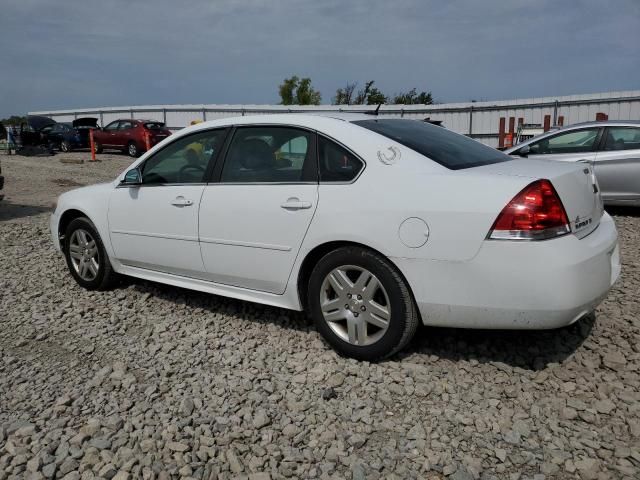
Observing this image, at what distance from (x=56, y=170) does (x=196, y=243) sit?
15.4 meters

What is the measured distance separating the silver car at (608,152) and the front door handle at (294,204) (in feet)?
→ 19.2

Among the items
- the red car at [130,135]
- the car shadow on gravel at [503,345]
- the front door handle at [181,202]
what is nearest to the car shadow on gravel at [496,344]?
the car shadow on gravel at [503,345]

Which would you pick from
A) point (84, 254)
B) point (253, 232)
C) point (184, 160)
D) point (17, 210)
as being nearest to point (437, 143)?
point (253, 232)

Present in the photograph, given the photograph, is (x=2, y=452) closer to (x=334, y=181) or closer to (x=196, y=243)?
(x=196, y=243)

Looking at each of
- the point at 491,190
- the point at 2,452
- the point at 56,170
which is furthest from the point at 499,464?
the point at 56,170

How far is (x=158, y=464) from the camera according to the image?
259cm

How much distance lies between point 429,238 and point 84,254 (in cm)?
342

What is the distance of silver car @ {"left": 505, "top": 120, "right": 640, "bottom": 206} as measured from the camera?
8.18m

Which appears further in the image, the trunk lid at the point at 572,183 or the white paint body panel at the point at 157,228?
the white paint body panel at the point at 157,228

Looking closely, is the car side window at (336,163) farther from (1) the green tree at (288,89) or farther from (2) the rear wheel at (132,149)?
(1) the green tree at (288,89)

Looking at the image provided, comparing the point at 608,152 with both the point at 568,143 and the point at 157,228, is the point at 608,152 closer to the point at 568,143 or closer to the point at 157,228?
the point at 568,143

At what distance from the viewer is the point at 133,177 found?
14.8 feet

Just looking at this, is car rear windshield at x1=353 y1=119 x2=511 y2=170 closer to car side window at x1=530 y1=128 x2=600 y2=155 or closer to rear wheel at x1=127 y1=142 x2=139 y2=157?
car side window at x1=530 y1=128 x2=600 y2=155

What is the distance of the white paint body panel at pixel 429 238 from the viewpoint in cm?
289
